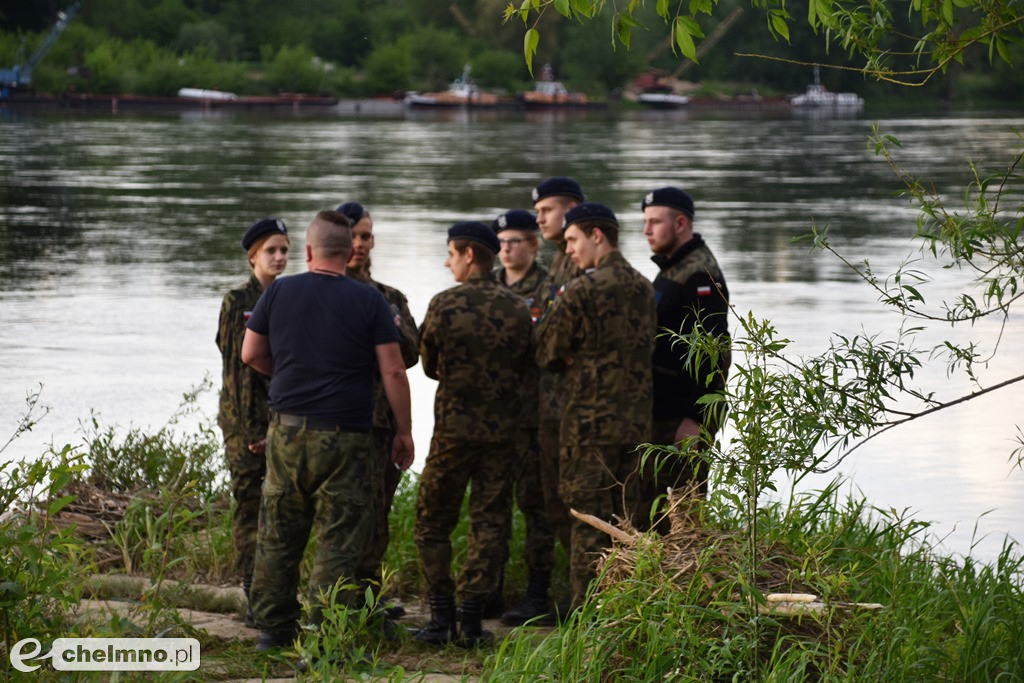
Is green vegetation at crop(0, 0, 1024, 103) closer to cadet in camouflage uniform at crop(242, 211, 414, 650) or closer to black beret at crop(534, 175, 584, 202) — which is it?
black beret at crop(534, 175, 584, 202)

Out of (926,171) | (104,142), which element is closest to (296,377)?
(926,171)

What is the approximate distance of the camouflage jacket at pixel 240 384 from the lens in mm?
7082

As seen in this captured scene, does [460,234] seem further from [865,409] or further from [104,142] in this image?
[104,142]

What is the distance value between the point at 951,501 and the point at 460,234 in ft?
14.2

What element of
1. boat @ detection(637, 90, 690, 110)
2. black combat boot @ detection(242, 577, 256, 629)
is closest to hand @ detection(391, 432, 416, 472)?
black combat boot @ detection(242, 577, 256, 629)

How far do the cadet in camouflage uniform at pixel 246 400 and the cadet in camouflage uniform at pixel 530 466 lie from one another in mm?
1119

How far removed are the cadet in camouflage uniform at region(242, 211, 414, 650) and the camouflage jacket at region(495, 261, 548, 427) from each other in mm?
1077

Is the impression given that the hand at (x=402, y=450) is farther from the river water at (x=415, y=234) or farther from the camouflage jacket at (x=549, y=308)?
the river water at (x=415, y=234)

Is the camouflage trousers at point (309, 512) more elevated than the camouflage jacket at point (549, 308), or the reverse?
the camouflage jacket at point (549, 308)

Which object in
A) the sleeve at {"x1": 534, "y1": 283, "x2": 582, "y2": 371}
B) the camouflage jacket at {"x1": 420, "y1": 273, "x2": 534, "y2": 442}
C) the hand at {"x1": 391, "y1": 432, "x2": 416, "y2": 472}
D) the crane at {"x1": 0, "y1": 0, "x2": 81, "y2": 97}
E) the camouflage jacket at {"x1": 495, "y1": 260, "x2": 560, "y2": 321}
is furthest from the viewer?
the crane at {"x1": 0, "y1": 0, "x2": 81, "y2": 97}

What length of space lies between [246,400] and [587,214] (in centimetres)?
178

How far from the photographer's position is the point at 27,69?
8956 cm

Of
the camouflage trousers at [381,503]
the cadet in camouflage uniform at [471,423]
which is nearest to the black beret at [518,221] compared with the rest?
the cadet in camouflage uniform at [471,423]

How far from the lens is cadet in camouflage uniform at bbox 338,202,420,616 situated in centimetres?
708
